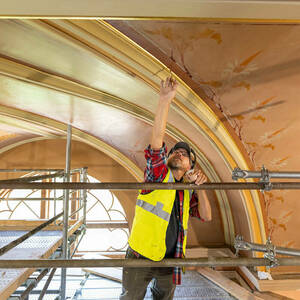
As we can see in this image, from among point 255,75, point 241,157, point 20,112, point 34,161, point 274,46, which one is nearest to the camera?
point 274,46

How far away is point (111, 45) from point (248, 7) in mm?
1149

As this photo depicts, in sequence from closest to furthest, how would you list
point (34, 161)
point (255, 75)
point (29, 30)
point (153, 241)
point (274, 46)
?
point (153, 241) < point (29, 30) < point (274, 46) < point (255, 75) < point (34, 161)

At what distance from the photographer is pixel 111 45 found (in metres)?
1.95

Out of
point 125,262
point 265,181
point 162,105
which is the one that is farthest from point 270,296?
point 162,105

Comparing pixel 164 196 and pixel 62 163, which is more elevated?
pixel 62 163

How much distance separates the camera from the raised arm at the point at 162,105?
4.02 ft

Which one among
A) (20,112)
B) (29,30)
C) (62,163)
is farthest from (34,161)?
(29,30)

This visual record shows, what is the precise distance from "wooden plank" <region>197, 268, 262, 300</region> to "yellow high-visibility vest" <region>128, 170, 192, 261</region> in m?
2.39

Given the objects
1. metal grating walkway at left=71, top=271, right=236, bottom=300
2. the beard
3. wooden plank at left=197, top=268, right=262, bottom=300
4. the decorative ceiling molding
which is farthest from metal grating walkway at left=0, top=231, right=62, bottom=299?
wooden plank at left=197, top=268, right=262, bottom=300

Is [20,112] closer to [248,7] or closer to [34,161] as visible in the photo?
[34,161]

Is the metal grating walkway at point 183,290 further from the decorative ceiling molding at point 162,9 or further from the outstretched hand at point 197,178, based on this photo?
the decorative ceiling molding at point 162,9

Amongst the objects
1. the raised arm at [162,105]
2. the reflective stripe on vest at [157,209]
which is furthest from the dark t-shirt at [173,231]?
the raised arm at [162,105]

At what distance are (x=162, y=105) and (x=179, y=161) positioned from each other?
14.9 inches

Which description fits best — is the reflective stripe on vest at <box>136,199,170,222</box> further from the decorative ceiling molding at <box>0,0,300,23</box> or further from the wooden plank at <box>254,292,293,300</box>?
the wooden plank at <box>254,292,293,300</box>
